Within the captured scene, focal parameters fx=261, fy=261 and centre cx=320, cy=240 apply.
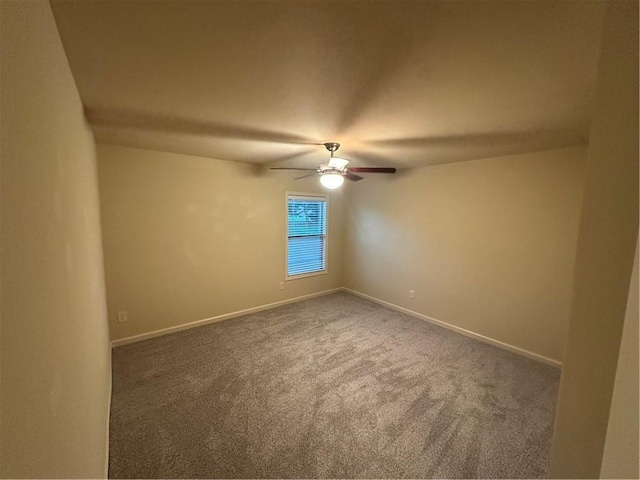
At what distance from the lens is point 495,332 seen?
318cm

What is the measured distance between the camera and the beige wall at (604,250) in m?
0.45

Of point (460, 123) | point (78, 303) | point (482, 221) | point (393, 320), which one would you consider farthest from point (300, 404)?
point (482, 221)

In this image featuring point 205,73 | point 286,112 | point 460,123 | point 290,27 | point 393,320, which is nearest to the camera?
point 290,27

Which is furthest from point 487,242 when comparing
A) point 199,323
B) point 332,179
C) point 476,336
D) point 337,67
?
point 199,323

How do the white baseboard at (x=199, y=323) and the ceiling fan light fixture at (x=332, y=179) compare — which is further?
the white baseboard at (x=199, y=323)

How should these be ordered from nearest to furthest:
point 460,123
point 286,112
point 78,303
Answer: point 78,303, point 286,112, point 460,123

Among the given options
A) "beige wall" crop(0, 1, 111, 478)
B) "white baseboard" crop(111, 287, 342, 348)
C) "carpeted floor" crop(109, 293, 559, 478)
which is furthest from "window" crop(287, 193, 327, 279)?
"beige wall" crop(0, 1, 111, 478)

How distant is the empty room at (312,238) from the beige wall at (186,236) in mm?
27

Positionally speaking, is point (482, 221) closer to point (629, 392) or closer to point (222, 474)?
point (629, 392)

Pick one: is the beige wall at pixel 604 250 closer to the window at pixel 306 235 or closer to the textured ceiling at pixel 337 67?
the textured ceiling at pixel 337 67

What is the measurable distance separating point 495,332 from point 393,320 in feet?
4.11

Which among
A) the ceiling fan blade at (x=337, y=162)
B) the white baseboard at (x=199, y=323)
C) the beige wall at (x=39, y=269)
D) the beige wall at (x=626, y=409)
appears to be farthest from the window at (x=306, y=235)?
the beige wall at (x=626, y=409)

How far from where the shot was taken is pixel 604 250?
49cm

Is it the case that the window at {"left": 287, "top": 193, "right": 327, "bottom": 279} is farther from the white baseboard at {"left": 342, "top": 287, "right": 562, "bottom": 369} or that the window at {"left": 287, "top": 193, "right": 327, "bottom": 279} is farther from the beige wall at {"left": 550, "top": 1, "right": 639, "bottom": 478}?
the beige wall at {"left": 550, "top": 1, "right": 639, "bottom": 478}
